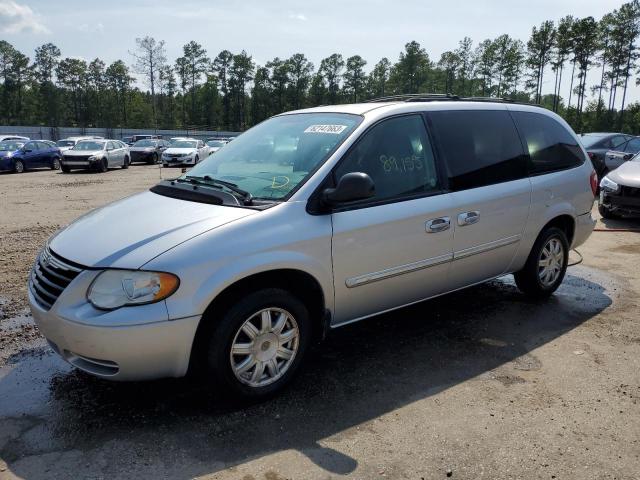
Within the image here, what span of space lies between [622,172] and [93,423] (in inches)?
398

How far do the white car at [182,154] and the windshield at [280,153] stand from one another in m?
21.6

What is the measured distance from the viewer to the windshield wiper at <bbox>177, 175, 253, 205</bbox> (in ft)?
11.4

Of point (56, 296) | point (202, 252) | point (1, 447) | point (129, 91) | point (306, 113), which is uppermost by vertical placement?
point (129, 91)

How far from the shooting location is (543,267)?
17.2 ft

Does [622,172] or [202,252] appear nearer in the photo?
[202,252]

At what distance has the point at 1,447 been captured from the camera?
290cm

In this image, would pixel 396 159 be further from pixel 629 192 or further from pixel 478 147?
pixel 629 192

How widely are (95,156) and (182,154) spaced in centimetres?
422

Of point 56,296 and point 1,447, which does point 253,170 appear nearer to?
point 56,296

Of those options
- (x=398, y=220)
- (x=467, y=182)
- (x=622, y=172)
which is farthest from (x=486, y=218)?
(x=622, y=172)

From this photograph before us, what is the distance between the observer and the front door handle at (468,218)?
416cm

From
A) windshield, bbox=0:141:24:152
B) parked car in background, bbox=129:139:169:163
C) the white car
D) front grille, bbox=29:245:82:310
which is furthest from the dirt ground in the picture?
parked car in background, bbox=129:139:169:163

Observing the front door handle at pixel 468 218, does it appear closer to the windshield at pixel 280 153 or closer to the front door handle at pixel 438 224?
the front door handle at pixel 438 224

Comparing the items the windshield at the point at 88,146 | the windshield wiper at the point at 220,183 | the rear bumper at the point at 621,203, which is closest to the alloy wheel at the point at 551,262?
the windshield wiper at the point at 220,183
